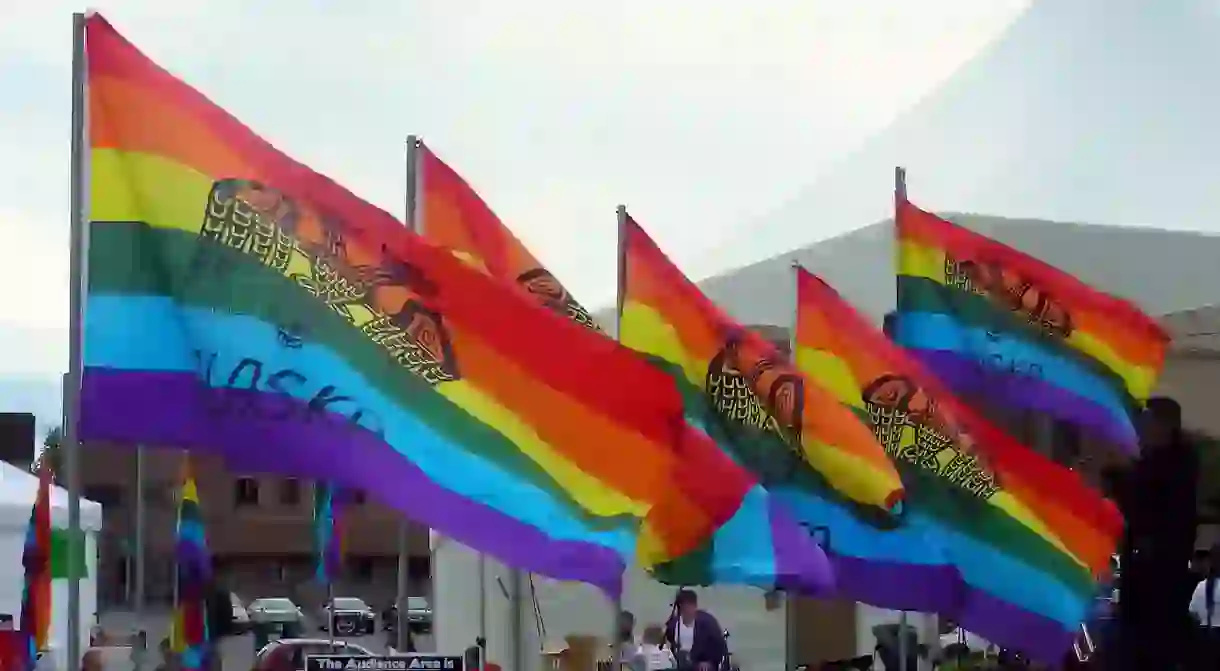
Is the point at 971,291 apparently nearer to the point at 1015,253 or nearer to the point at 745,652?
the point at 1015,253

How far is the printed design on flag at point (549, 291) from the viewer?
1060cm

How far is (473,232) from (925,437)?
10.5 ft

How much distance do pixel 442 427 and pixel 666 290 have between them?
309 cm

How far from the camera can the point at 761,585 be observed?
391 inches

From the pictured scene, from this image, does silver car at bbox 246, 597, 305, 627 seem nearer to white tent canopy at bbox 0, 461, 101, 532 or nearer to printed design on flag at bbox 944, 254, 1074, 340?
white tent canopy at bbox 0, 461, 101, 532

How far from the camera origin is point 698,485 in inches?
354

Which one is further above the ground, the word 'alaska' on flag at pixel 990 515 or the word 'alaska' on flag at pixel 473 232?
the word 'alaska' on flag at pixel 473 232

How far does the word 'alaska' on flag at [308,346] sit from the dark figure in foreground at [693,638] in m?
5.39

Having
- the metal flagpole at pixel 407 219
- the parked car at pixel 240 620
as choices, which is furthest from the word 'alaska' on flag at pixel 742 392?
the parked car at pixel 240 620

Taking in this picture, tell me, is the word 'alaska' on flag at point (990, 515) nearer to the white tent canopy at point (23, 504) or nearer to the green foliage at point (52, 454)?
the green foliage at point (52, 454)

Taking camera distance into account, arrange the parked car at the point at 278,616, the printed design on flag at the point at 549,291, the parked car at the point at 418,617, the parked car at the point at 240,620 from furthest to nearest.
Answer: the parked car at the point at 278,616
the parked car at the point at 240,620
the parked car at the point at 418,617
the printed design on flag at the point at 549,291

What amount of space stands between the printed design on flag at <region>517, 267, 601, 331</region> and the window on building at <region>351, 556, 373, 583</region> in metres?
50.5

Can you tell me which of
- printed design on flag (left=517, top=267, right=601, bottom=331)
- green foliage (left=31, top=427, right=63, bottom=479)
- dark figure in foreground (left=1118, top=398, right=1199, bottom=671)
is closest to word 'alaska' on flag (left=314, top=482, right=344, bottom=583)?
green foliage (left=31, top=427, right=63, bottom=479)

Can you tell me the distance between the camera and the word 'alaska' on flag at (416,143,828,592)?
9.02 meters
